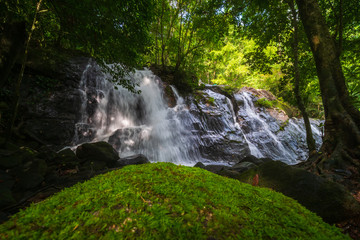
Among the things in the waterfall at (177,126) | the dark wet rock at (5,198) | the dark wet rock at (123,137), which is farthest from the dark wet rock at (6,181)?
the dark wet rock at (123,137)

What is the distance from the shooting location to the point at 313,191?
7.66 ft

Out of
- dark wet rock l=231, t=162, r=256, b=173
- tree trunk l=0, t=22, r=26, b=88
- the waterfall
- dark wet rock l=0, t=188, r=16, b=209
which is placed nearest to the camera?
dark wet rock l=0, t=188, r=16, b=209

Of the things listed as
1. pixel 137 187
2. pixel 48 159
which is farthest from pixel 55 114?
pixel 137 187

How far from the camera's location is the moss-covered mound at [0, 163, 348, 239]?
1.01 meters

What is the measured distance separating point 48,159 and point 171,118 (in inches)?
324

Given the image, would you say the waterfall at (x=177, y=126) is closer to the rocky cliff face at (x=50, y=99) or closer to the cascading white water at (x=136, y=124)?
the cascading white water at (x=136, y=124)

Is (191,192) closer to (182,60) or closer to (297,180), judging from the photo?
(297,180)

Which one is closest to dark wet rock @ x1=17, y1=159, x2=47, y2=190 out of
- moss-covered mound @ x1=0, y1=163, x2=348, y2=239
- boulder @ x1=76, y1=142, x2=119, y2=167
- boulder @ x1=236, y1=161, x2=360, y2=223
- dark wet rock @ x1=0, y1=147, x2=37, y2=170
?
dark wet rock @ x1=0, y1=147, x2=37, y2=170

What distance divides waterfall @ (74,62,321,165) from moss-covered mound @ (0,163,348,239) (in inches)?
258

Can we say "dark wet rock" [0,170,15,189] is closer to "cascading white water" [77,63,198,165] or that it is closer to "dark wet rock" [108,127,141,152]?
"cascading white water" [77,63,198,165]

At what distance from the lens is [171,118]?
11938 millimetres

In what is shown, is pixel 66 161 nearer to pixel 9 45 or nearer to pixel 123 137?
pixel 9 45

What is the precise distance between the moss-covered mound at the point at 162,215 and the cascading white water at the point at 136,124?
740 centimetres

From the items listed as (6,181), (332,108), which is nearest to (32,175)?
(6,181)
